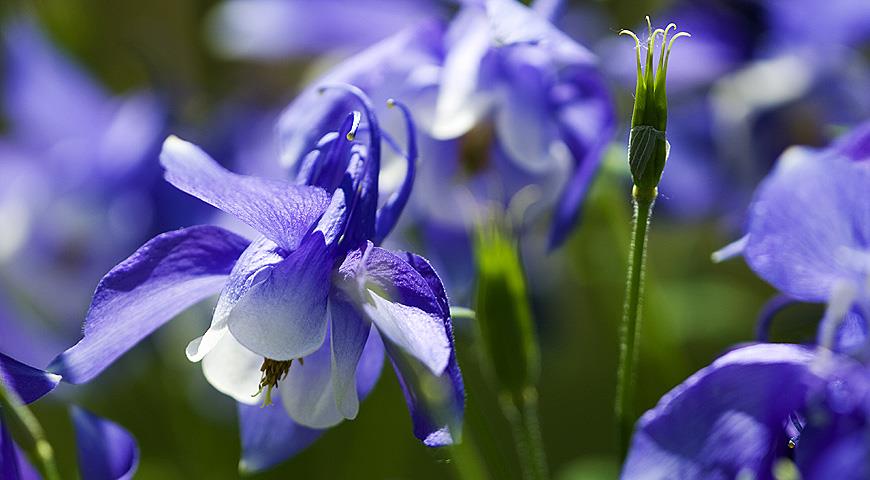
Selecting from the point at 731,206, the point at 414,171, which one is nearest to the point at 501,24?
the point at 414,171

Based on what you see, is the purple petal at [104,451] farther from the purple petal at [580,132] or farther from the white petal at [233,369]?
the purple petal at [580,132]

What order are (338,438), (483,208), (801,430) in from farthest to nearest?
(338,438), (483,208), (801,430)

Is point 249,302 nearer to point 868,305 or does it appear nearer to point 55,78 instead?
point 868,305

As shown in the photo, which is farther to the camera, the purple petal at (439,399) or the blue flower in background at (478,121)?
the blue flower in background at (478,121)

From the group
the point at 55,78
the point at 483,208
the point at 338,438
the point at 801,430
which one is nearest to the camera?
the point at 801,430

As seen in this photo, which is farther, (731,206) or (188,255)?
(731,206)

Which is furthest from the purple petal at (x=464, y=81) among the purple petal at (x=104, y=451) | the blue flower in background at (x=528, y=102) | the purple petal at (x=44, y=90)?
the purple petal at (x=44, y=90)

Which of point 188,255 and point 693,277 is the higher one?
point 188,255
